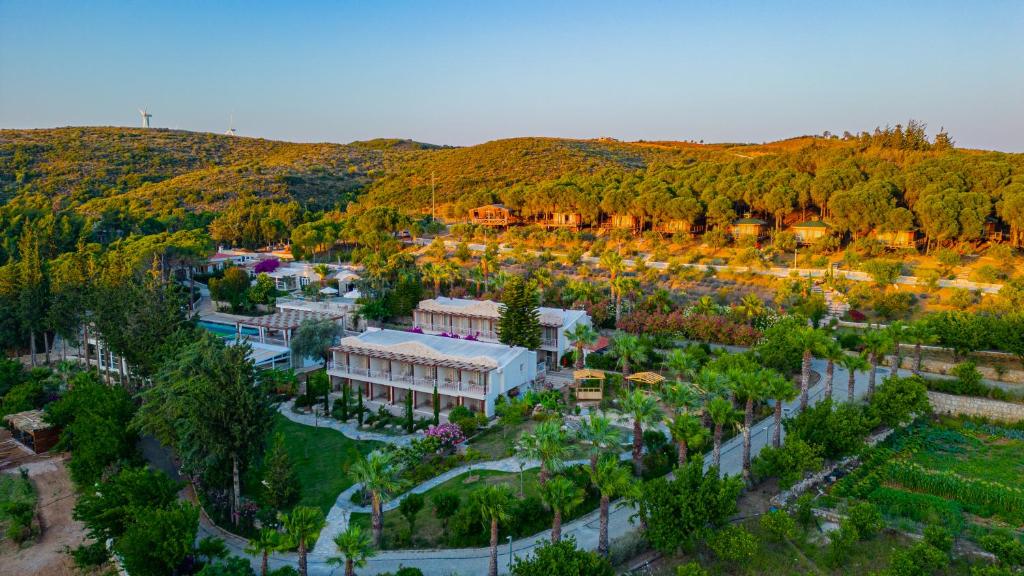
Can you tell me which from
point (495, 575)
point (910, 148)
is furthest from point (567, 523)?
point (910, 148)

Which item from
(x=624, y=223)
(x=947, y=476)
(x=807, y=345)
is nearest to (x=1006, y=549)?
(x=947, y=476)

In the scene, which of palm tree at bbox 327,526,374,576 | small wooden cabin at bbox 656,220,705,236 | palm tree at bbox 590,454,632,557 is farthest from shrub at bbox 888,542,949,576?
small wooden cabin at bbox 656,220,705,236

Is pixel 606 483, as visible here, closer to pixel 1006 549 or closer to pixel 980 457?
pixel 1006 549

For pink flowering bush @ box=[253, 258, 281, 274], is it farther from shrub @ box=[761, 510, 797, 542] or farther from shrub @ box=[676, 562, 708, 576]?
shrub @ box=[676, 562, 708, 576]

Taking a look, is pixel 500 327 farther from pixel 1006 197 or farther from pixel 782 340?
pixel 1006 197

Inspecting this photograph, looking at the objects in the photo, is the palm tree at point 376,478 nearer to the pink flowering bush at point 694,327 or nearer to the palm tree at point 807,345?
the palm tree at point 807,345

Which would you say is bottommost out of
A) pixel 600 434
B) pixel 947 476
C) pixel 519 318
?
pixel 947 476
